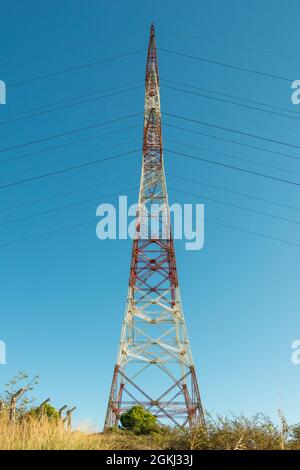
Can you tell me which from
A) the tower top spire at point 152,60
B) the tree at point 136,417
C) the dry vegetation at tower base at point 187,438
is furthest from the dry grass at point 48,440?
the tower top spire at point 152,60

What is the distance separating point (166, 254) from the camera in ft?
97.2

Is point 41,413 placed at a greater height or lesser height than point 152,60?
lesser

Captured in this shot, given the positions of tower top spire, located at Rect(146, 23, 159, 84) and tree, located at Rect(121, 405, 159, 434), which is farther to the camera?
tower top spire, located at Rect(146, 23, 159, 84)

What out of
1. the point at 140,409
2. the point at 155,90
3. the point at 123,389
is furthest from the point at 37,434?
the point at 155,90

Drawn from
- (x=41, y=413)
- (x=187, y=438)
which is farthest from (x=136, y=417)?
(x=187, y=438)

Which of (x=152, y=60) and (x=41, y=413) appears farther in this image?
(x=152, y=60)

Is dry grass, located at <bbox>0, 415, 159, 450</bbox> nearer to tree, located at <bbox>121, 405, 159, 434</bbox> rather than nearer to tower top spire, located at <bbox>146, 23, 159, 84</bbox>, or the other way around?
tree, located at <bbox>121, 405, 159, 434</bbox>

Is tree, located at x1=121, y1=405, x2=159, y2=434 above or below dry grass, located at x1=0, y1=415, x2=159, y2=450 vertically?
below

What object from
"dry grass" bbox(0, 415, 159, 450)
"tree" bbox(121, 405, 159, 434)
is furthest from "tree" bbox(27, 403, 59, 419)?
"tree" bbox(121, 405, 159, 434)

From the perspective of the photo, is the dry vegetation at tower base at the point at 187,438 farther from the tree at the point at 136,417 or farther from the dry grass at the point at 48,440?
the tree at the point at 136,417

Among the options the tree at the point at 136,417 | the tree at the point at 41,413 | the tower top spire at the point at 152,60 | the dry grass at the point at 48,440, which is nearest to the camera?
the dry grass at the point at 48,440

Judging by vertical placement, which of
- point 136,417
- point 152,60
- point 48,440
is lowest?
point 136,417

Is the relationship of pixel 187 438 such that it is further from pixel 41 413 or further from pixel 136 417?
pixel 136 417

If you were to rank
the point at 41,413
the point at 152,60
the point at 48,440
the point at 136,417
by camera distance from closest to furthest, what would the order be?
the point at 48,440, the point at 41,413, the point at 136,417, the point at 152,60
